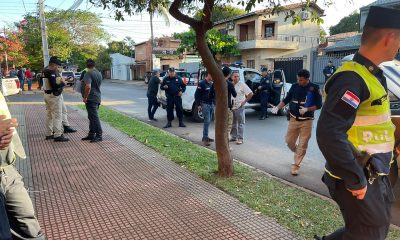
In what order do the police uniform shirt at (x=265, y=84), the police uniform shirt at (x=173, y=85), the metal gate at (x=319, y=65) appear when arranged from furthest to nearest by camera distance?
1. the metal gate at (x=319, y=65)
2. the police uniform shirt at (x=265, y=84)
3. the police uniform shirt at (x=173, y=85)

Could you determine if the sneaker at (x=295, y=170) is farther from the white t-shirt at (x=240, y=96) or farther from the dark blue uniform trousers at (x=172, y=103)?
the dark blue uniform trousers at (x=172, y=103)

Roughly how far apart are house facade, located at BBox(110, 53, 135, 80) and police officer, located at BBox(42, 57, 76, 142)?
148ft

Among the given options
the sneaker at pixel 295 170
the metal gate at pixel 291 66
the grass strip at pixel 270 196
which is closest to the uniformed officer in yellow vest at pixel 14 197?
the grass strip at pixel 270 196

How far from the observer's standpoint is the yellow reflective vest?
6.53ft

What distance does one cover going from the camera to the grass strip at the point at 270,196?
143 inches

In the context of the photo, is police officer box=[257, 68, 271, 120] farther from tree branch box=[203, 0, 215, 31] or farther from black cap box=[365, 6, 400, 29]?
black cap box=[365, 6, 400, 29]

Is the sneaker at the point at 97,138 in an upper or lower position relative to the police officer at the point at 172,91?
lower

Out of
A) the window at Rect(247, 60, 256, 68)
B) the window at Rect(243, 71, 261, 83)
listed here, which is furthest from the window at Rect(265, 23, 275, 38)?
the window at Rect(243, 71, 261, 83)

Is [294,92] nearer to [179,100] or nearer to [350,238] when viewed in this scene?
[350,238]

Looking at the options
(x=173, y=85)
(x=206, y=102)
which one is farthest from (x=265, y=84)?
(x=206, y=102)

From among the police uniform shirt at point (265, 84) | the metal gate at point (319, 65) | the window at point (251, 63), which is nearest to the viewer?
the police uniform shirt at point (265, 84)

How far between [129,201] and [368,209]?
3.02 meters

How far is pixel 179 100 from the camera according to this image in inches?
405

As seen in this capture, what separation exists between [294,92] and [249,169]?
1453 mm
